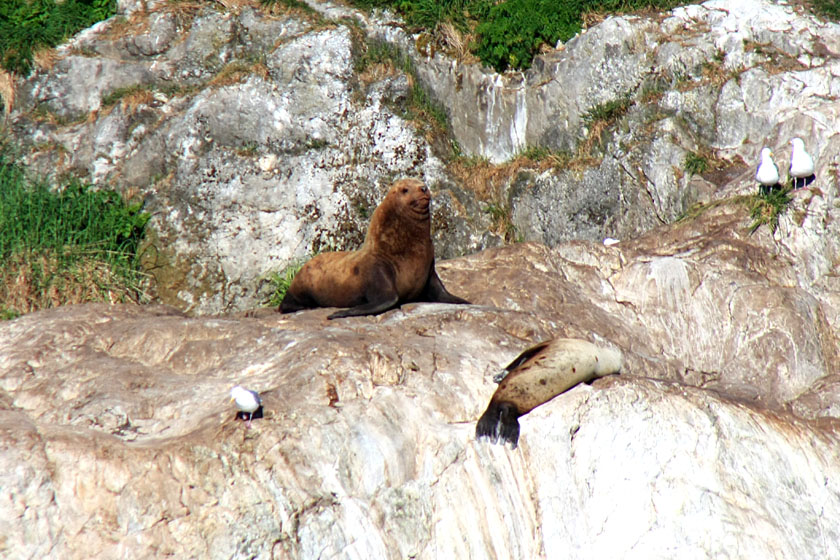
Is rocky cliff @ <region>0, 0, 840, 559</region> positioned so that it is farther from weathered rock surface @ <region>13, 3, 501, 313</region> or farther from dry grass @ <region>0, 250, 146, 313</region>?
dry grass @ <region>0, 250, 146, 313</region>

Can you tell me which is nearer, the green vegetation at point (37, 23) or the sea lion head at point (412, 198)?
the sea lion head at point (412, 198)

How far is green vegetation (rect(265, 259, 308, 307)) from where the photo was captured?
9.22 meters

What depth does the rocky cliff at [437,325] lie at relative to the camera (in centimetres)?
434

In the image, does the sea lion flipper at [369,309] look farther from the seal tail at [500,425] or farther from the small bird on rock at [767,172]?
the small bird on rock at [767,172]

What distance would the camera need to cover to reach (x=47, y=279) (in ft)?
26.9

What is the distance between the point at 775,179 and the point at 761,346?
1580 mm

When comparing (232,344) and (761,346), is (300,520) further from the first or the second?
(761,346)

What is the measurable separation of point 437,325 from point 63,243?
457cm

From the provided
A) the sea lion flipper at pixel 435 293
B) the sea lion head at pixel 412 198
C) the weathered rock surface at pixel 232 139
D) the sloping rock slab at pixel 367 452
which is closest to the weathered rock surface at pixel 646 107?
the weathered rock surface at pixel 232 139

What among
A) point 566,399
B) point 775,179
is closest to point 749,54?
point 775,179

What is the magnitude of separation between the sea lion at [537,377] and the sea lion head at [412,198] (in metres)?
1.84

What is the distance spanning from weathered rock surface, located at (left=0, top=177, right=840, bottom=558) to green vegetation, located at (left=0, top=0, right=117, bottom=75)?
5789 millimetres

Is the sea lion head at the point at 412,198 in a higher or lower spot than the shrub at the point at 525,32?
lower

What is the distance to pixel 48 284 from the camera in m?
8.19
